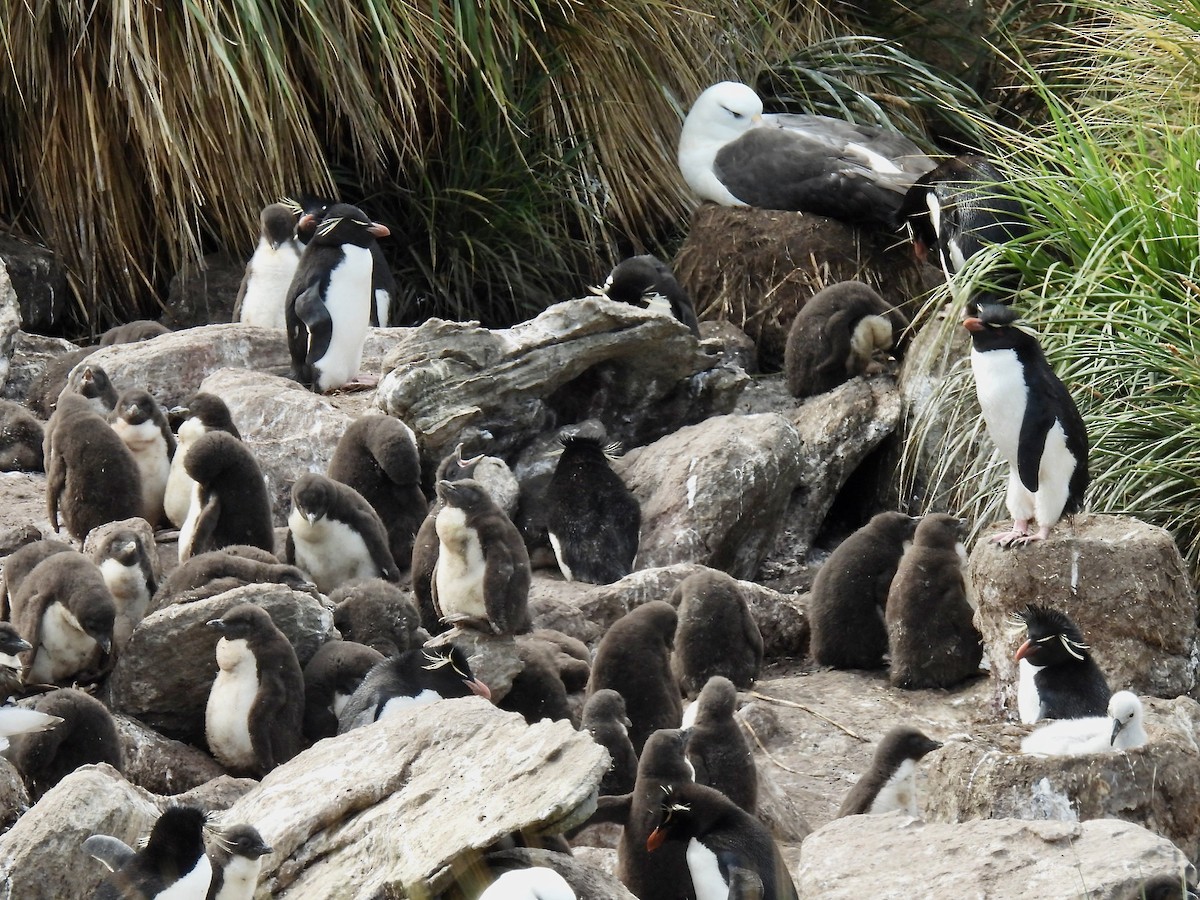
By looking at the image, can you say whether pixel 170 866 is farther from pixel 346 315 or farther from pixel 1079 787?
pixel 346 315

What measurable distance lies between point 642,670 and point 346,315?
3.89m

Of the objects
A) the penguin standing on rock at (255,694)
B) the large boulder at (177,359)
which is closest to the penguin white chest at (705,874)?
the penguin standing on rock at (255,694)

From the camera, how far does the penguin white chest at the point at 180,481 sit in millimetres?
8531

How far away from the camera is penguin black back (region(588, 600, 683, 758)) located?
664 cm

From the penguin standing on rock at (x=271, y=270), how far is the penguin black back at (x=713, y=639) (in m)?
4.38

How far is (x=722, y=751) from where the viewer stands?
593 cm

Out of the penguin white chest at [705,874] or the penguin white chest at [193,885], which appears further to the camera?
the penguin white chest at [705,874]

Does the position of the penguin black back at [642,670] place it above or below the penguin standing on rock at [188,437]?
below

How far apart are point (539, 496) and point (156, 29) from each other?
12.5 feet

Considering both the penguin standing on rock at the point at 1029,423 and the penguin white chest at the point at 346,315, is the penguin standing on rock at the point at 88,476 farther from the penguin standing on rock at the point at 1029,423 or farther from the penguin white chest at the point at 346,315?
the penguin standing on rock at the point at 1029,423

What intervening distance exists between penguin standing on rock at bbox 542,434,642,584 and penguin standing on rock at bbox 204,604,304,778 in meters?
2.50

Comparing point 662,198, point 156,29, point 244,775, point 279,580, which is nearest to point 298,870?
point 244,775

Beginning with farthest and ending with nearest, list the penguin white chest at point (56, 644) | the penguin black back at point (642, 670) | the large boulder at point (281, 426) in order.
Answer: the large boulder at point (281, 426) → the penguin white chest at point (56, 644) → the penguin black back at point (642, 670)

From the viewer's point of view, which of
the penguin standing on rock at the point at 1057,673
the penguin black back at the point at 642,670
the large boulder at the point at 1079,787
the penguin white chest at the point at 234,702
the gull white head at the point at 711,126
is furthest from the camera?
the gull white head at the point at 711,126
